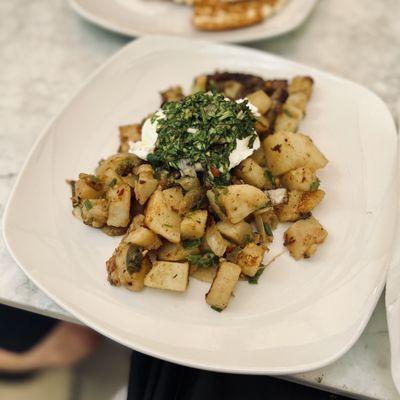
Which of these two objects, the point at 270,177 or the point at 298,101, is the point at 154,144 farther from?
the point at 298,101

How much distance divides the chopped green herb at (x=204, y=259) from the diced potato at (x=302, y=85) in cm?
69

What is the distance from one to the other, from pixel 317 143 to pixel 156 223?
24.8 inches

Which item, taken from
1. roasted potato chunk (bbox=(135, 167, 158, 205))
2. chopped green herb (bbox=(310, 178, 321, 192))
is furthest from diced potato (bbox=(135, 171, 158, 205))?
chopped green herb (bbox=(310, 178, 321, 192))

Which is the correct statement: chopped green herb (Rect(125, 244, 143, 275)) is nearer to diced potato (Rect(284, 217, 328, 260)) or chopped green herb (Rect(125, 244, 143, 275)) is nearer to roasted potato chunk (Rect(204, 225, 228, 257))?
roasted potato chunk (Rect(204, 225, 228, 257))

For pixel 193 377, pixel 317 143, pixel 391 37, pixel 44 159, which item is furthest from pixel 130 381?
pixel 391 37

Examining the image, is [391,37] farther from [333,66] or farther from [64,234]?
[64,234]

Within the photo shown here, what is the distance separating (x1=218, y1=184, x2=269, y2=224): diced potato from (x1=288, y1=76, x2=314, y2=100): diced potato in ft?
1.70

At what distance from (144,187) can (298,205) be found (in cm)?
42

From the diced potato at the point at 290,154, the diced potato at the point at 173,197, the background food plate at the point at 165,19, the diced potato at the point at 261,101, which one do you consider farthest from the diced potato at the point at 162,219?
the background food plate at the point at 165,19

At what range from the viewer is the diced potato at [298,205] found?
5.08 feet

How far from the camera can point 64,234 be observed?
1.58 metres

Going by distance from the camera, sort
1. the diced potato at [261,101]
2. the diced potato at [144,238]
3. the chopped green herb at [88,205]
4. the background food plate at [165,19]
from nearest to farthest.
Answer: the diced potato at [144,238] → the chopped green herb at [88,205] → the diced potato at [261,101] → the background food plate at [165,19]

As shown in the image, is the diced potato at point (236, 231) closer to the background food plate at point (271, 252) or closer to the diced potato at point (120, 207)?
the background food plate at point (271, 252)

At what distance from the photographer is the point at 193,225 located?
4.72ft
